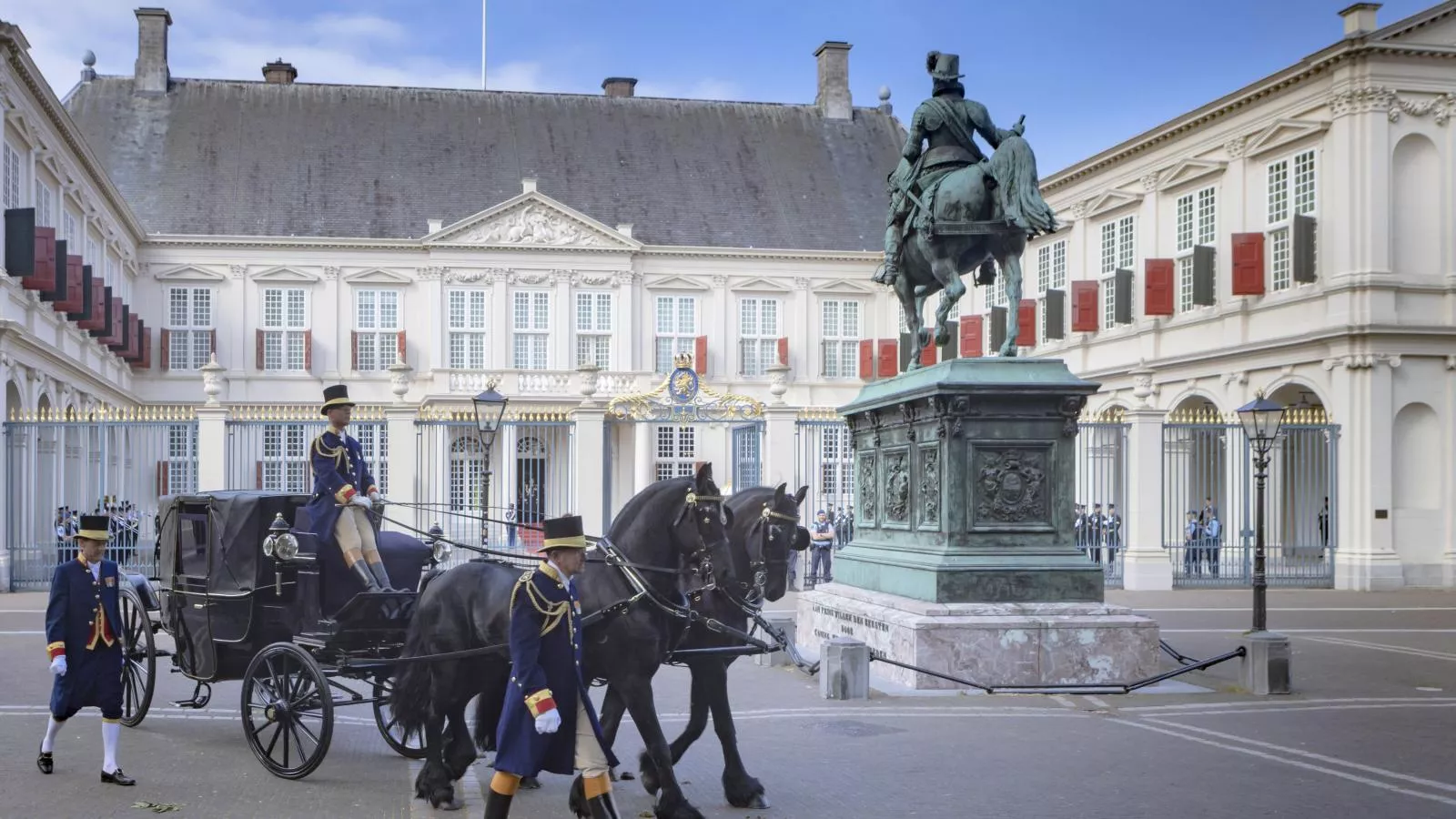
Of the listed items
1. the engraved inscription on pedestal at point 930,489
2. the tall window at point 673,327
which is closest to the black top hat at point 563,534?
Result: the engraved inscription on pedestal at point 930,489

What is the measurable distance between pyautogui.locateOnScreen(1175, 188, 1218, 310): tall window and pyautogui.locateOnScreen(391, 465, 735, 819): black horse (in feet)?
81.6

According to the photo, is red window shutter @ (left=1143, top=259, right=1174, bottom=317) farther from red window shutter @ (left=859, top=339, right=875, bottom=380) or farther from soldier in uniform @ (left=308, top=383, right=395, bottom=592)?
soldier in uniform @ (left=308, top=383, right=395, bottom=592)

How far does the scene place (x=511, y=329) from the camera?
1754 inches

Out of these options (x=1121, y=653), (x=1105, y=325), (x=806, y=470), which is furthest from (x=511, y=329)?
(x=1121, y=653)

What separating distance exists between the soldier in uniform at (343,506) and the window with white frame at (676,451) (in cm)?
3263

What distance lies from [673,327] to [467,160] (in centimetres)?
875

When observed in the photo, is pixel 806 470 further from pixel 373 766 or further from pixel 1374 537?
pixel 373 766

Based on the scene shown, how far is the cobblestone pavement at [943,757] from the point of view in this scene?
7.60 metres

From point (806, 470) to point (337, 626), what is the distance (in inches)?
634

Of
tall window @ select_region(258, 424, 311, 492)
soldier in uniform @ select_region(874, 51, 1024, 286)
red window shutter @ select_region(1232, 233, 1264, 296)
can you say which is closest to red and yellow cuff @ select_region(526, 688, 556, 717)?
soldier in uniform @ select_region(874, 51, 1024, 286)

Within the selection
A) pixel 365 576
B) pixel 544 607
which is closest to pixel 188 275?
pixel 365 576

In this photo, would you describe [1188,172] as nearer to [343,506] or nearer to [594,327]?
[594,327]

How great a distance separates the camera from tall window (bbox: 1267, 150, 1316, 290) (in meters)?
27.2

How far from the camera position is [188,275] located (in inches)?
1709
